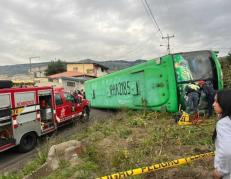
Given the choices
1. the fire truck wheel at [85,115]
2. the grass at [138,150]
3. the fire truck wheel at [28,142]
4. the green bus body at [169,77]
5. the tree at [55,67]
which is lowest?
the fire truck wheel at [28,142]

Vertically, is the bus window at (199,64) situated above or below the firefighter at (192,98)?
above

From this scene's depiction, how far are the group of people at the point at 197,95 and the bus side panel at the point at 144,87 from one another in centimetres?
83

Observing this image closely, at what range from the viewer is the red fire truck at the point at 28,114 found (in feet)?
36.1

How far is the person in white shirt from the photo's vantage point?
120 inches

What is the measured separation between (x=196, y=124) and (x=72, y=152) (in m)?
4.38

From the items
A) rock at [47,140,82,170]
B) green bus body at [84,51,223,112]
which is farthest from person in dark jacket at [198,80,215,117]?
rock at [47,140,82,170]

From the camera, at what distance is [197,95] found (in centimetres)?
1151

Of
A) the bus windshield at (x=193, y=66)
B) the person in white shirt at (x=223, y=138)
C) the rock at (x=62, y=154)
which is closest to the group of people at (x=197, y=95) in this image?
the bus windshield at (x=193, y=66)

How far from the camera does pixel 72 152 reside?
24.5 feet

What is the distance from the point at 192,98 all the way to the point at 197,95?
29 cm

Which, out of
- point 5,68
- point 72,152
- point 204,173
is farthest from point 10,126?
point 5,68

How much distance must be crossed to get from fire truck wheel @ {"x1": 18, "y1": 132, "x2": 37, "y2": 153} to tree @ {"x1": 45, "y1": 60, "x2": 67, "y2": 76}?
241 feet

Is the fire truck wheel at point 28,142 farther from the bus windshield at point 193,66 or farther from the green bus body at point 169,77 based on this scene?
the bus windshield at point 193,66

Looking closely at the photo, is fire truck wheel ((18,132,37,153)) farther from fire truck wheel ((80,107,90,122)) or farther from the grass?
fire truck wheel ((80,107,90,122))
